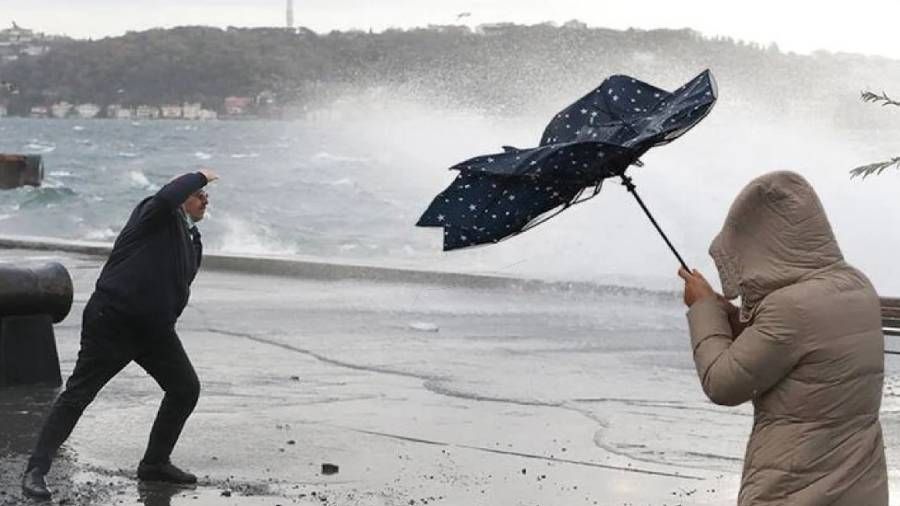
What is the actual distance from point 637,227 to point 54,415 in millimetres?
19580

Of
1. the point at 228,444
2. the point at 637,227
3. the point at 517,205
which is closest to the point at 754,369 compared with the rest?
the point at 517,205

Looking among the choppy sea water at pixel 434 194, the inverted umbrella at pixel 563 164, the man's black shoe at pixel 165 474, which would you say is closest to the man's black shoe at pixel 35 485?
the man's black shoe at pixel 165 474

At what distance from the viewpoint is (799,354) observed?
13.4 feet

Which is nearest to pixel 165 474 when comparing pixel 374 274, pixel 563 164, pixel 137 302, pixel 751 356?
pixel 137 302

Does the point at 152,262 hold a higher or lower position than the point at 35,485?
higher

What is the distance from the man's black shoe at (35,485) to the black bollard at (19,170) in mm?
3852

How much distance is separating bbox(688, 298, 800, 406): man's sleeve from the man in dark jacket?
136 inches

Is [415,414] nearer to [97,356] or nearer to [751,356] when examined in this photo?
[97,356]

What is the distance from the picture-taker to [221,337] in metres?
13.1

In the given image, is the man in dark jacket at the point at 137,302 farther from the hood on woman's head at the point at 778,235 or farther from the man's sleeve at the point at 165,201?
the hood on woman's head at the point at 778,235

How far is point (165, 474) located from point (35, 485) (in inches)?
25.5

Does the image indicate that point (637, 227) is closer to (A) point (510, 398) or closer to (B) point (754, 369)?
(A) point (510, 398)

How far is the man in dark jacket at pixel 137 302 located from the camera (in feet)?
23.3

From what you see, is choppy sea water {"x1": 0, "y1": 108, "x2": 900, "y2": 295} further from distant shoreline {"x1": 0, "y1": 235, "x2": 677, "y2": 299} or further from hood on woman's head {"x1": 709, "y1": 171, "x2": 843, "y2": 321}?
hood on woman's head {"x1": 709, "y1": 171, "x2": 843, "y2": 321}
